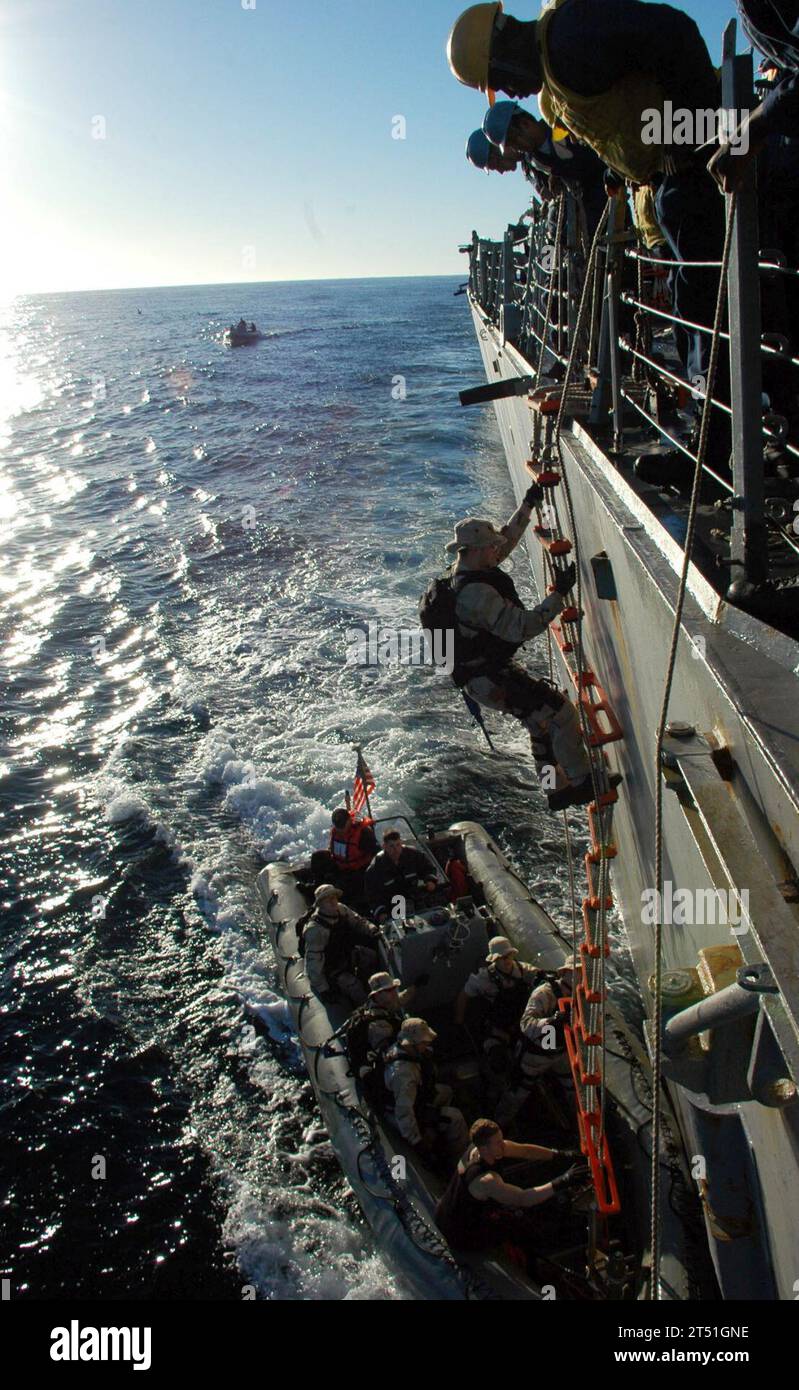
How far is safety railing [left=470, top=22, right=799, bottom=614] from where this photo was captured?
3.86 metres

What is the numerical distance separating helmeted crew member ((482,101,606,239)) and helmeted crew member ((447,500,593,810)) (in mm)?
4159

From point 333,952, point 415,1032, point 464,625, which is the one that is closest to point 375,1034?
point 415,1032

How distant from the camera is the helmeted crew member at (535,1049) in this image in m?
7.51

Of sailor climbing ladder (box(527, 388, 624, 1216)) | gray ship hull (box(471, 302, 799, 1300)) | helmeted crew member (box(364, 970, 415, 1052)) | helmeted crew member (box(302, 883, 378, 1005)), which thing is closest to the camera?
gray ship hull (box(471, 302, 799, 1300))

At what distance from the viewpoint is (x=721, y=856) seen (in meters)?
3.45

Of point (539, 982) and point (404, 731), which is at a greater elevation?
point (404, 731)

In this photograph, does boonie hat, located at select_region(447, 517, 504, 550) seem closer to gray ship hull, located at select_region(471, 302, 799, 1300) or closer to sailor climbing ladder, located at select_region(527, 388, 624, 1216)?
sailor climbing ladder, located at select_region(527, 388, 624, 1216)

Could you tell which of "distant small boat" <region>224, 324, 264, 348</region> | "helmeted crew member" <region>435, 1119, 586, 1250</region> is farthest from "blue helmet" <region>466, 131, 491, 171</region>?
"distant small boat" <region>224, 324, 264, 348</region>

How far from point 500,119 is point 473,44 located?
2224 mm

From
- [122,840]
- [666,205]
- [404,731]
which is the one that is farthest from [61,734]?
[666,205]

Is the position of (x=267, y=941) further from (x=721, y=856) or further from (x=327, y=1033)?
(x=721, y=856)

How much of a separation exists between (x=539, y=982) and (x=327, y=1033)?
2.23 meters

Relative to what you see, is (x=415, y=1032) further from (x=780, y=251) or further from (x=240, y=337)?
(x=240, y=337)

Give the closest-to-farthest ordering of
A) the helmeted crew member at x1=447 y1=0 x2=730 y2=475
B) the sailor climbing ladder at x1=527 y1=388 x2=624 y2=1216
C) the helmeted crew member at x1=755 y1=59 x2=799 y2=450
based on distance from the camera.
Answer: the helmeted crew member at x1=447 y1=0 x2=730 y2=475 < the sailor climbing ladder at x1=527 y1=388 x2=624 y2=1216 < the helmeted crew member at x1=755 y1=59 x2=799 y2=450
